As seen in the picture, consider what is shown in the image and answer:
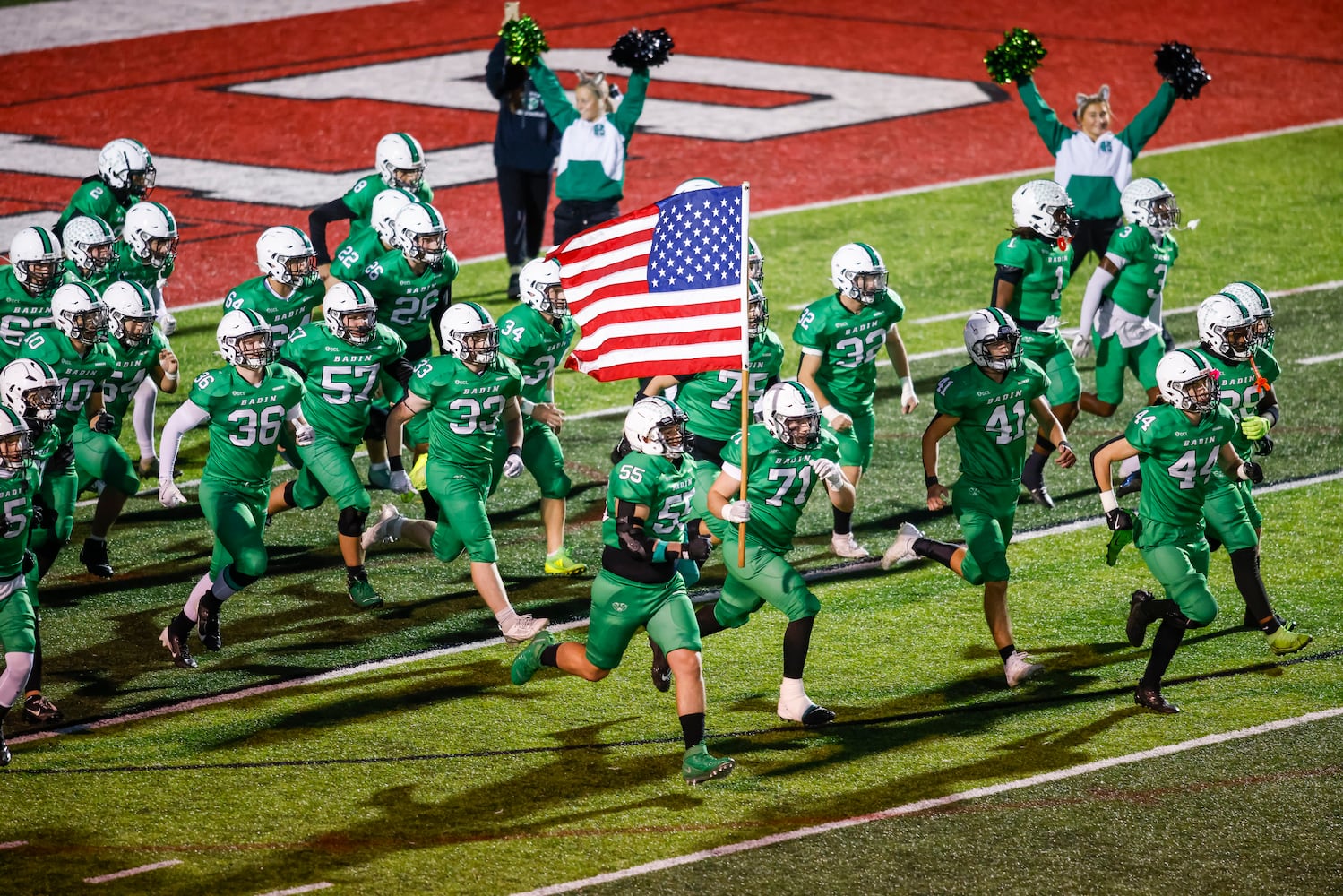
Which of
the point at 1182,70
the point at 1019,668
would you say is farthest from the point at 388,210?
the point at 1182,70

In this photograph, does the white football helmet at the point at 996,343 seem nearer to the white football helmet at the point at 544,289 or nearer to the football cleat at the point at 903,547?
the football cleat at the point at 903,547

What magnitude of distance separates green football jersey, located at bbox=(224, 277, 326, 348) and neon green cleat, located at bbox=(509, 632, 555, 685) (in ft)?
12.3

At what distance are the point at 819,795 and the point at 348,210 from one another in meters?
7.29

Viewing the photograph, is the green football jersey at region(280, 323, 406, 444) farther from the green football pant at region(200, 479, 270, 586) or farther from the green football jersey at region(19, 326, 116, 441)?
the green football jersey at region(19, 326, 116, 441)

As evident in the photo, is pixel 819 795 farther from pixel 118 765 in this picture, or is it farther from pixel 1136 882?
pixel 118 765

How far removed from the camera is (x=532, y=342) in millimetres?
11695

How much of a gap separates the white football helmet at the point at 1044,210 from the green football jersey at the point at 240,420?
5.23 m

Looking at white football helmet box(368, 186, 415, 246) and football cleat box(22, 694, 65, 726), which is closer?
football cleat box(22, 694, 65, 726)

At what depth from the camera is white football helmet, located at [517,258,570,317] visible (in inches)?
457

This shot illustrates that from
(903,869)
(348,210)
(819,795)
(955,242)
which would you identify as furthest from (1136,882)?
(955,242)

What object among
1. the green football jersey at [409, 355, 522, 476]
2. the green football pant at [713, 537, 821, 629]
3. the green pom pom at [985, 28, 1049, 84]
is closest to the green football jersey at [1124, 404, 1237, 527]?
the green football pant at [713, 537, 821, 629]

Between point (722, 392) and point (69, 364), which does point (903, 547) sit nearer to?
point (722, 392)

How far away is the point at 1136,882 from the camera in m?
7.80

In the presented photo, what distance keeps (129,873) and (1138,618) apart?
545 cm
